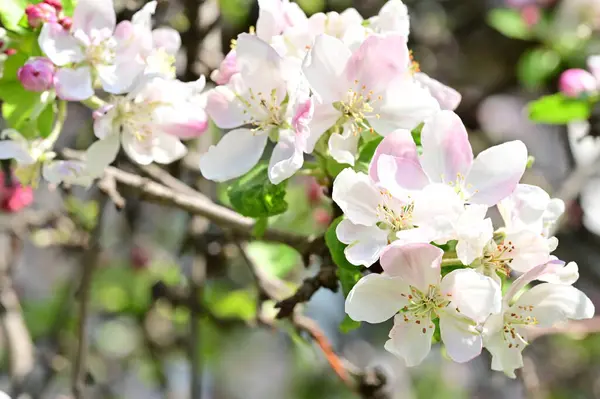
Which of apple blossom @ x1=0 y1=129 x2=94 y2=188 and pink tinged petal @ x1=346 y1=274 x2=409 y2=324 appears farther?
apple blossom @ x1=0 y1=129 x2=94 y2=188

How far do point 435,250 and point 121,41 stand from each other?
0.58 metres

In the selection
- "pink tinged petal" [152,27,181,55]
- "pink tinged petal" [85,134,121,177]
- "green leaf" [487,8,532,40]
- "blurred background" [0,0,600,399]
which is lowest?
Result: "blurred background" [0,0,600,399]

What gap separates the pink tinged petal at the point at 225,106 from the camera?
105 cm

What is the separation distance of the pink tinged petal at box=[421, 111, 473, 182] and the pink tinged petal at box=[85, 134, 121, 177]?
0.48 meters

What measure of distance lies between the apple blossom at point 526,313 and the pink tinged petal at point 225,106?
45cm

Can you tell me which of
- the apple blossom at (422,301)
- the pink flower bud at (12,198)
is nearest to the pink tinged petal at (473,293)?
the apple blossom at (422,301)

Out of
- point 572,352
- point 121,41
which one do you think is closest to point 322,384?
point 572,352

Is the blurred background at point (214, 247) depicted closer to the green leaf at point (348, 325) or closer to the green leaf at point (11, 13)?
the green leaf at point (11, 13)

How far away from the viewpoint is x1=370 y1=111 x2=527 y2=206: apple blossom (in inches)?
35.7

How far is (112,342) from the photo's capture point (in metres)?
3.18

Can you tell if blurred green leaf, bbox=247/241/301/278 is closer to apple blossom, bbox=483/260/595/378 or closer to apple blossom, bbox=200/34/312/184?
apple blossom, bbox=200/34/312/184

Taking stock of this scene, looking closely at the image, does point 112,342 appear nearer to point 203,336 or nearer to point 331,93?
point 203,336

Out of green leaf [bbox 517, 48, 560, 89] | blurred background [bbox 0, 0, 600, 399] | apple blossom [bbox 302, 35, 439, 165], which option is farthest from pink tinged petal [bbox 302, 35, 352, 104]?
green leaf [bbox 517, 48, 560, 89]

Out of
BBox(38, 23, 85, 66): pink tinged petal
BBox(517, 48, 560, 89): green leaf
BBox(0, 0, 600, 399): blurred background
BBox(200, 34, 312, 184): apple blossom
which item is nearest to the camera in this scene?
BBox(200, 34, 312, 184): apple blossom
